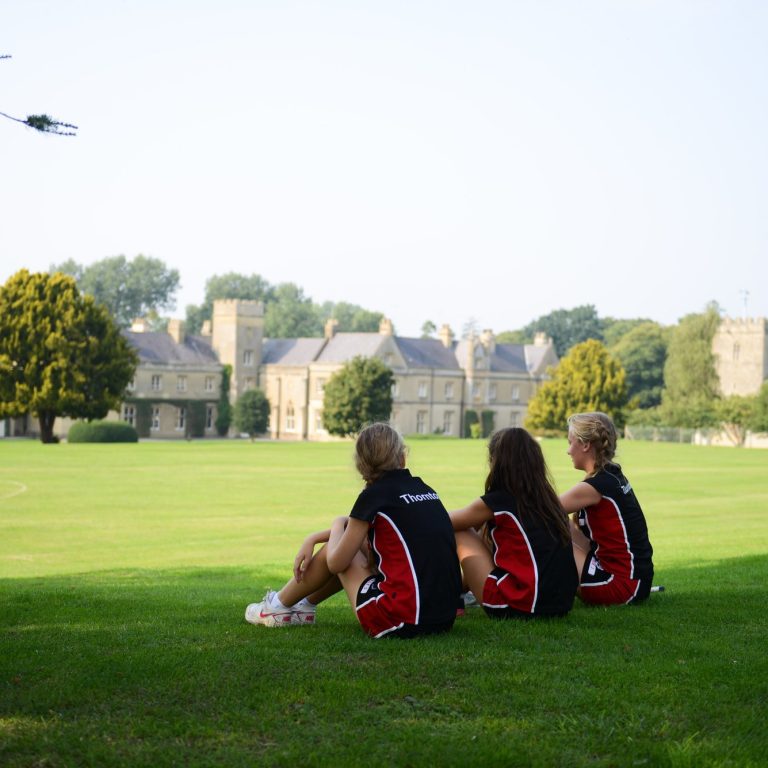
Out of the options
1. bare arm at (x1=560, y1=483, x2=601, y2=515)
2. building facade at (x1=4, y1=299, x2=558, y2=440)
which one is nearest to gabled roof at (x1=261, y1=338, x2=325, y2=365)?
building facade at (x1=4, y1=299, x2=558, y2=440)

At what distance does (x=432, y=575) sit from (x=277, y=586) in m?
6.60

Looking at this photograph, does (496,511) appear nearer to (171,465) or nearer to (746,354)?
(171,465)

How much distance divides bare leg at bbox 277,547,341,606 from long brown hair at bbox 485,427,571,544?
1067 mm

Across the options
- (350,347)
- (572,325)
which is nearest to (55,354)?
(350,347)

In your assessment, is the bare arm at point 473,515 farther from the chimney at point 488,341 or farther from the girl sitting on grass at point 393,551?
the chimney at point 488,341

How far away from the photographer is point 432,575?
611 cm

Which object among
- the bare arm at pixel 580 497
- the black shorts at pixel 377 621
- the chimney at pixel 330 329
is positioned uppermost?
the chimney at pixel 330 329

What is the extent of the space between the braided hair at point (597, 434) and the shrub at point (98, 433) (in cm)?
5629

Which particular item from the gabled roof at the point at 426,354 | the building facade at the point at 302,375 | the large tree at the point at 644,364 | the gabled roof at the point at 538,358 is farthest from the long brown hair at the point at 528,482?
the large tree at the point at 644,364

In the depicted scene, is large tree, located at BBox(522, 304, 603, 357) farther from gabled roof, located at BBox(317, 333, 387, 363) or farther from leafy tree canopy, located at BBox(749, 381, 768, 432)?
leafy tree canopy, located at BBox(749, 381, 768, 432)

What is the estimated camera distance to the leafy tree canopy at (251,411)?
81312mm

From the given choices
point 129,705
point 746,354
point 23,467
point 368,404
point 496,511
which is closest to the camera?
point 129,705

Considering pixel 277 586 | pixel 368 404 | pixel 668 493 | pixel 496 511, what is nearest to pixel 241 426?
pixel 368 404

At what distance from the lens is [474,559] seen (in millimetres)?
6742
